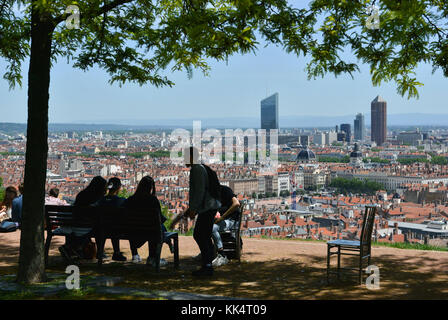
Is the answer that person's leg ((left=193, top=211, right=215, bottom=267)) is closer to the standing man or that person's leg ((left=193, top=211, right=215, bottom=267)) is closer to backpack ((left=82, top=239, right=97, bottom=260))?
the standing man

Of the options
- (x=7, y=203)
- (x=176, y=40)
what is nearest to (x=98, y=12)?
(x=176, y=40)

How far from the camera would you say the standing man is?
5.05m

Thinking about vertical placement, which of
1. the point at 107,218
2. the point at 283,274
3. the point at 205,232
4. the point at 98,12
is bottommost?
the point at 283,274

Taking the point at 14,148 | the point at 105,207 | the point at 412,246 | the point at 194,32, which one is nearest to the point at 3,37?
the point at 105,207

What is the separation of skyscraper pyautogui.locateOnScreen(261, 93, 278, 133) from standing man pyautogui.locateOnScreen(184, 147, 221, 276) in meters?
41.9

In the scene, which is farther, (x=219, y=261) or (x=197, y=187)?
(x=219, y=261)

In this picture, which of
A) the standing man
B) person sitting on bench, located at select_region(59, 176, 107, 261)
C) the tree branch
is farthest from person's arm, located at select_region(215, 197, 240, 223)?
the tree branch

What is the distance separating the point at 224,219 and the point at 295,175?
80.6 metres

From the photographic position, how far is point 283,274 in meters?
5.36

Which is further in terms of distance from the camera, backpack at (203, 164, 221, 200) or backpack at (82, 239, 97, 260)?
backpack at (82, 239, 97, 260)

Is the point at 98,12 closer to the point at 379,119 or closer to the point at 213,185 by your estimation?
the point at 213,185

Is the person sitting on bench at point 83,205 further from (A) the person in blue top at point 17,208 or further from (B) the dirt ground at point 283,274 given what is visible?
(A) the person in blue top at point 17,208

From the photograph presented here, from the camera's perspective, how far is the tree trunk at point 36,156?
4566 mm
